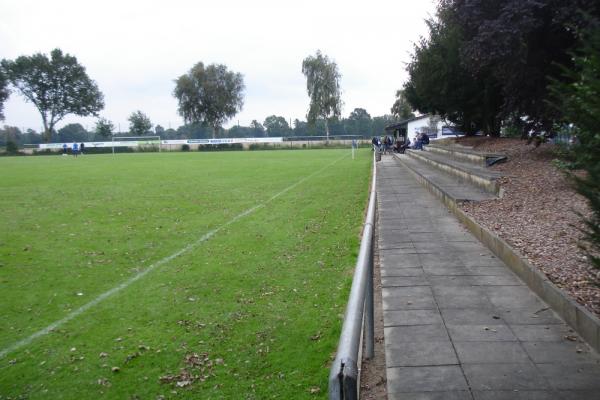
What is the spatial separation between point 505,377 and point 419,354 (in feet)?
2.08

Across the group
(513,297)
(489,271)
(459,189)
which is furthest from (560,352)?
(459,189)

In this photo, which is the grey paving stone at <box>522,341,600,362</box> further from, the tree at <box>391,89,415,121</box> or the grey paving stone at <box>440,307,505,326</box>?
the tree at <box>391,89,415,121</box>

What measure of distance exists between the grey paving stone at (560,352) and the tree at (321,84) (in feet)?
255

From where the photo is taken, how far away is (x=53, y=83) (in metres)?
93.2

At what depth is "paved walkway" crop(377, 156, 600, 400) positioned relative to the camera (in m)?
3.33

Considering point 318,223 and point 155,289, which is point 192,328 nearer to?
point 155,289

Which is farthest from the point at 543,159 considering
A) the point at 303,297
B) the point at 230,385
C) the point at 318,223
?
the point at 230,385

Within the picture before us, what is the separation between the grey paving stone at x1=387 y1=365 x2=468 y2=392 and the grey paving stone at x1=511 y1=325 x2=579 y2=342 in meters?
0.92

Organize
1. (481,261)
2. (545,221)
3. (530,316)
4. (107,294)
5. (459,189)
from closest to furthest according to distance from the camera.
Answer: (530,316) → (107,294) → (481,261) → (545,221) → (459,189)

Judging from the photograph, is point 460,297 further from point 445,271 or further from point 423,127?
point 423,127

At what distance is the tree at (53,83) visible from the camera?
9062 centimetres

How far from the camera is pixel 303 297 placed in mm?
5863

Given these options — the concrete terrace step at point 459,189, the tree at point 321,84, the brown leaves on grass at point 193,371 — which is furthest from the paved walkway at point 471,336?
the tree at point 321,84

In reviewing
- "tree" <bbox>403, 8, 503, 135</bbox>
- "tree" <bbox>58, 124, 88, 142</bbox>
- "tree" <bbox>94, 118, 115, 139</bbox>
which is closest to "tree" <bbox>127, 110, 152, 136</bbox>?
"tree" <bbox>94, 118, 115, 139</bbox>
